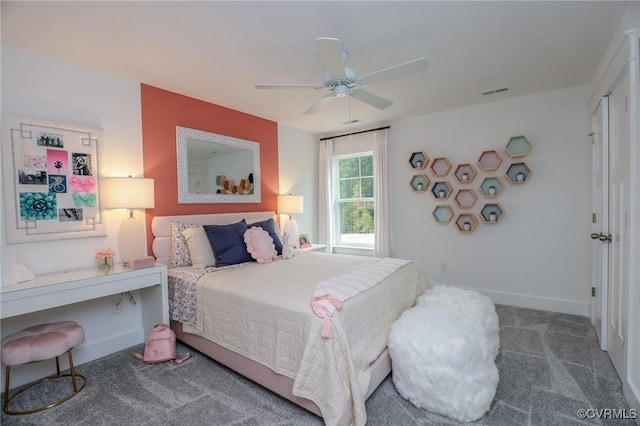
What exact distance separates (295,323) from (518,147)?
11.2 feet

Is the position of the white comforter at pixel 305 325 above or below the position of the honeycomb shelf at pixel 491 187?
Answer: below

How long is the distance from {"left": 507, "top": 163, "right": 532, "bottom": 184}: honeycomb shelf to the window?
1.91 meters

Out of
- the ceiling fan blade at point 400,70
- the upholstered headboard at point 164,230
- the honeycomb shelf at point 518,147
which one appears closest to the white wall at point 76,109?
the upholstered headboard at point 164,230

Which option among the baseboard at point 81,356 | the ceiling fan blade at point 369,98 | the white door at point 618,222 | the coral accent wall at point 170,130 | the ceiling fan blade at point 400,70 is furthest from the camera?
the coral accent wall at point 170,130

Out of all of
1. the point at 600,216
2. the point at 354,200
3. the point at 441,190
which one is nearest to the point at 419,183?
the point at 441,190

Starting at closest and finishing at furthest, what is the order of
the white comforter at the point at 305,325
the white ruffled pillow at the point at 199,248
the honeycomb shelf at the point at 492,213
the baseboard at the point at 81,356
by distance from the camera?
the white comforter at the point at 305,325 < the baseboard at the point at 81,356 < the white ruffled pillow at the point at 199,248 < the honeycomb shelf at the point at 492,213

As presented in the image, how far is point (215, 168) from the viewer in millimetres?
3646

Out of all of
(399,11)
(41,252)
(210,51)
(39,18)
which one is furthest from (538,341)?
(39,18)

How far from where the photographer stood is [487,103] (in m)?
3.74

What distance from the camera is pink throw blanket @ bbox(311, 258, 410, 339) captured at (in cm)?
177

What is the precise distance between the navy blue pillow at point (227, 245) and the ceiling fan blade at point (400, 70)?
192 centimetres

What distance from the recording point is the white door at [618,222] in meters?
2.07

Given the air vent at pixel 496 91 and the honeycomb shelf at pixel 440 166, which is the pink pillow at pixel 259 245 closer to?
the honeycomb shelf at pixel 440 166

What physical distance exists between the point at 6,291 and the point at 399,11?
306cm
